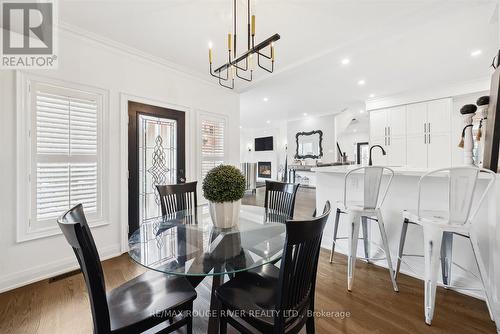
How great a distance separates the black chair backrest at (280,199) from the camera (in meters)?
2.21

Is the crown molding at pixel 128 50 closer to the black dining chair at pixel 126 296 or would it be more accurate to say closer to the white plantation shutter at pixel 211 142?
the white plantation shutter at pixel 211 142

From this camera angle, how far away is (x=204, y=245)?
1.42 metres

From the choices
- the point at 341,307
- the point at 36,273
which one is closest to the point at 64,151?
the point at 36,273

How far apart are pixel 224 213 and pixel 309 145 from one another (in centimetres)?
719

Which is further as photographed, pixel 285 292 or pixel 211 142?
pixel 211 142

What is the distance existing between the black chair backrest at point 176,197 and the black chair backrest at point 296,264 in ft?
4.84

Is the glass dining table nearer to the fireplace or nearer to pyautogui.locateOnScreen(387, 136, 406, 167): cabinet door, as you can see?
pyautogui.locateOnScreen(387, 136, 406, 167): cabinet door


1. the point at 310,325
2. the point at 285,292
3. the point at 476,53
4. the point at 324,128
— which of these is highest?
the point at 476,53

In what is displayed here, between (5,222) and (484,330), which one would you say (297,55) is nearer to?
(484,330)

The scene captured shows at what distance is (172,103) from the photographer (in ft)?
10.9

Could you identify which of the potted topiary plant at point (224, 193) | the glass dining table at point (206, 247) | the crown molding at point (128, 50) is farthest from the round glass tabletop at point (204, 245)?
the crown molding at point (128, 50)

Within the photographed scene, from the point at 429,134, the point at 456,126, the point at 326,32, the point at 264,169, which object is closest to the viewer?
the point at 326,32

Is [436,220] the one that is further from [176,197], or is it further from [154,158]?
[154,158]

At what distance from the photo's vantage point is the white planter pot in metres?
1.60
